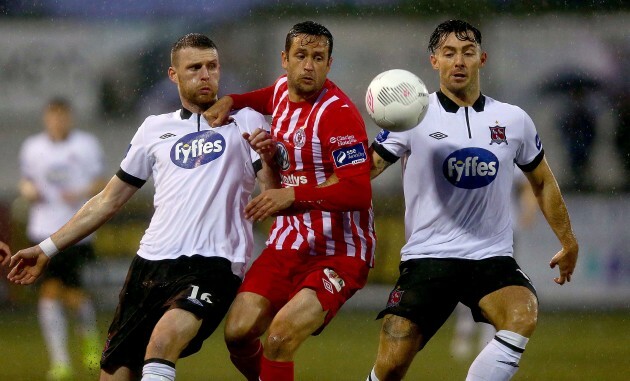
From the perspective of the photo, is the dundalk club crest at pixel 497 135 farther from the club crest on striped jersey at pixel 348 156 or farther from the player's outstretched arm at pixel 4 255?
the player's outstretched arm at pixel 4 255

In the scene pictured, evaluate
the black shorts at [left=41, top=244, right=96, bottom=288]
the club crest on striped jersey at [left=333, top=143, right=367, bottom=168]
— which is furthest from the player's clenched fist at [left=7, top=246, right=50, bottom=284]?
the black shorts at [left=41, top=244, right=96, bottom=288]

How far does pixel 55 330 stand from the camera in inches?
360

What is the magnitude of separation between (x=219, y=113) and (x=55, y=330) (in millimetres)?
3879

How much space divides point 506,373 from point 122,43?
8.98 metres

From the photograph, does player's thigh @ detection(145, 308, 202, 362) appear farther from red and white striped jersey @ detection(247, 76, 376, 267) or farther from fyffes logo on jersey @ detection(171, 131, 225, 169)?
fyffes logo on jersey @ detection(171, 131, 225, 169)

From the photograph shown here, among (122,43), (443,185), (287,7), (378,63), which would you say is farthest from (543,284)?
(443,185)

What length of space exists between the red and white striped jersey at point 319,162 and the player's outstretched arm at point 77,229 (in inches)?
32.6

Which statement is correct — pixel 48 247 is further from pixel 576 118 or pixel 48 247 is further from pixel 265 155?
pixel 576 118

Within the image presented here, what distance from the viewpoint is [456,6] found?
43.2ft

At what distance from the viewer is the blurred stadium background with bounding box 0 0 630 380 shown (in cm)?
1192

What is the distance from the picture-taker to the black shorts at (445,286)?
5.73 m

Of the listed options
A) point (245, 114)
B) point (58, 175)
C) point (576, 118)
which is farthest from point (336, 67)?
point (245, 114)

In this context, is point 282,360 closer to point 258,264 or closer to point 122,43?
point 258,264

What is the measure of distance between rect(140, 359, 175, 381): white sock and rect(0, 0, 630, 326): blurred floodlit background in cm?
663
